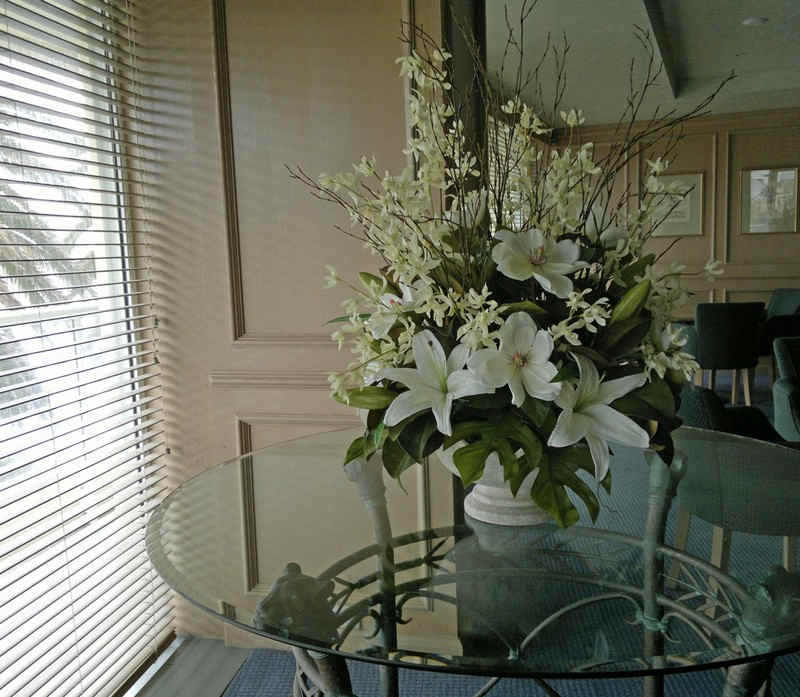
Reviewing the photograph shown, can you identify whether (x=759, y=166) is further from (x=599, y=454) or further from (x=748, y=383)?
(x=599, y=454)

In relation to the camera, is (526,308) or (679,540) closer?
(526,308)

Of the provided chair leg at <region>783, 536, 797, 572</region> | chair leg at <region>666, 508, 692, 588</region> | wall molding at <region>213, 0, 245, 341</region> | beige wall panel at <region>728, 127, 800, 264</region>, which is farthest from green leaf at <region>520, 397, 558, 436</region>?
beige wall panel at <region>728, 127, 800, 264</region>

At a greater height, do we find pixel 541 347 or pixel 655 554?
pixel 541 347

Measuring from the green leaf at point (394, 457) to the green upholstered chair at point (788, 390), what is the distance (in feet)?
7.70

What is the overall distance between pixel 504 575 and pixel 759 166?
246 inches

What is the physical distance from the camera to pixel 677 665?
89 centimetres

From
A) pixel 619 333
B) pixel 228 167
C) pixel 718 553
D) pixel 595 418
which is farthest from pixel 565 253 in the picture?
pixel 228 167

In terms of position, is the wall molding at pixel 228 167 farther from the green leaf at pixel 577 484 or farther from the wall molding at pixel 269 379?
the green leaf at pixel 577 484

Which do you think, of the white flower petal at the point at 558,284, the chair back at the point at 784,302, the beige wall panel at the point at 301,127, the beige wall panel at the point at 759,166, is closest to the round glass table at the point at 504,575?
the white flower petal at the point at 558,284

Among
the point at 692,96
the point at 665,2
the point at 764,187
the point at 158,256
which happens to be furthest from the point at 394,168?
the point at 764,187

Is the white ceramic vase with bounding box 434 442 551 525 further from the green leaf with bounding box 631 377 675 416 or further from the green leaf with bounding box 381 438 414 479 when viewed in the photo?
the green leaf with bounding box 631 377 675 416

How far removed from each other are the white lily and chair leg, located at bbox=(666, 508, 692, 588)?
59 cm

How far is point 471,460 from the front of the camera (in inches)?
43.3

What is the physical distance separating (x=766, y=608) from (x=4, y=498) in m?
1.55
